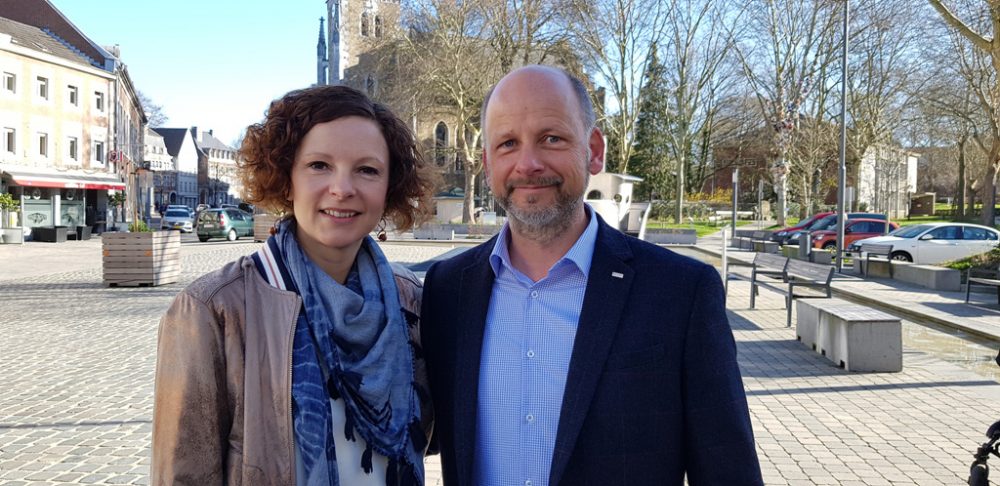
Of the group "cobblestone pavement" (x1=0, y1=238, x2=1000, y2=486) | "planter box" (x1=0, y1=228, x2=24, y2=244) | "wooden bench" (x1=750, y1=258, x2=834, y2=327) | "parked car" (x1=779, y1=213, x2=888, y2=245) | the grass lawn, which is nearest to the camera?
"cobblestone pavement" (x1=0, y1=238, x2=1000, y2=486)

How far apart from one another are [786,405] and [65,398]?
6.41m

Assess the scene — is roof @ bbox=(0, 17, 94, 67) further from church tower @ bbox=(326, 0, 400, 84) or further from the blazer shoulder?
the blazer shoulder

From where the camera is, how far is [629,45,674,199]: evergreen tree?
57125 millimetres

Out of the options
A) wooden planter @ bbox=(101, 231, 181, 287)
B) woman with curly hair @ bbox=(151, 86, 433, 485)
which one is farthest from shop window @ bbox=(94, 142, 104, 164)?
woman with curly hair @ bbox=(151, 86, 433, 485)

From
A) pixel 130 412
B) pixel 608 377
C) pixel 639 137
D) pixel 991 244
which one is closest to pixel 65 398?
pixel 130 412

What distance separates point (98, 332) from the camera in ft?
36.3

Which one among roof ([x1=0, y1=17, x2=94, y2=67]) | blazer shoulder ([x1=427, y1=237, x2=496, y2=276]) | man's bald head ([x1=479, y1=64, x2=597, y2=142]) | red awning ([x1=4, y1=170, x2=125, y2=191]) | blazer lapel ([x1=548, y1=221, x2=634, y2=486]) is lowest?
blazer lapel ([x1=548, y1=221, x2=634, y2=486])

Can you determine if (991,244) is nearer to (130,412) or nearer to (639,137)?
(130,412)

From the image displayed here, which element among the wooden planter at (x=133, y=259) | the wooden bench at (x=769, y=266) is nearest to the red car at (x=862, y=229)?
the wooden bench at (x=769, y=266)

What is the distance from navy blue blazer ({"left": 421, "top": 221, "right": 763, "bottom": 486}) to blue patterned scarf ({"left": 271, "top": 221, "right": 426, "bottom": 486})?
0.52ft

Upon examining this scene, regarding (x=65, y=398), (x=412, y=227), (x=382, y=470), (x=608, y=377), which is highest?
(x=412, y=227)

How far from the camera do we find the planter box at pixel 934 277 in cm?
1722

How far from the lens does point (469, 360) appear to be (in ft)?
7.23

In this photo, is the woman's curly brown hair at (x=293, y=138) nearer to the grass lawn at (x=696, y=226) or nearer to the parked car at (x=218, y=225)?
the parked car at (x=218, y=225)
